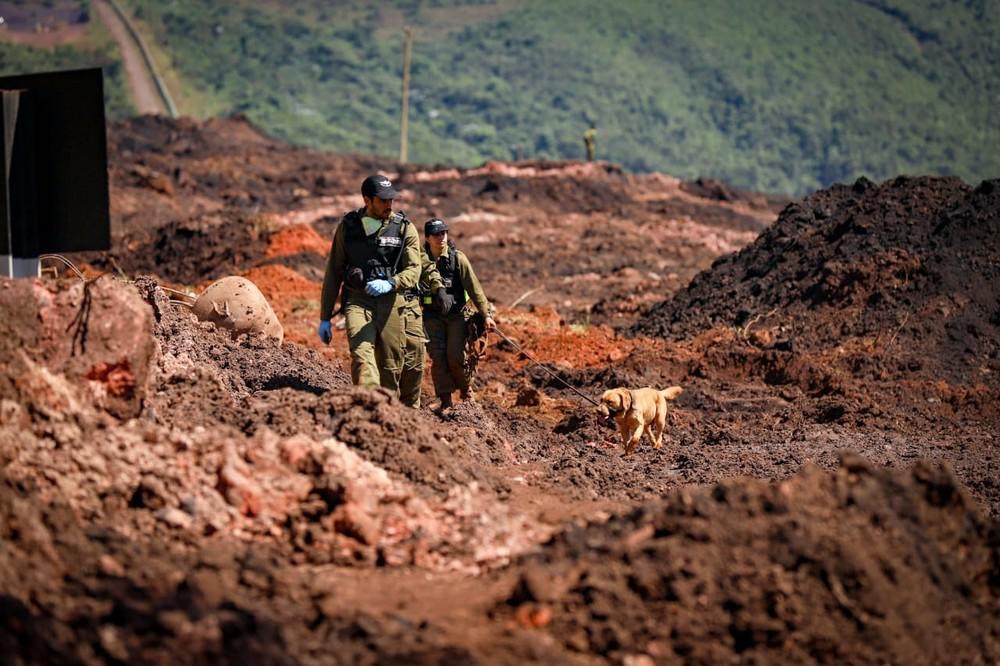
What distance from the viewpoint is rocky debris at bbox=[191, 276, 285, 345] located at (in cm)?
1285

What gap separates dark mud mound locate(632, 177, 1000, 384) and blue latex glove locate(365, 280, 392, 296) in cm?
798

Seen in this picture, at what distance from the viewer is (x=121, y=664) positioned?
5.50 m

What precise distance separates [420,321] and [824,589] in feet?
16.4

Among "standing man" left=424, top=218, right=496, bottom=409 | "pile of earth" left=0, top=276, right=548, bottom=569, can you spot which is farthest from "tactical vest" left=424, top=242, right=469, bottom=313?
"pile of earth" left=0, top=276, right=548, bottom=569

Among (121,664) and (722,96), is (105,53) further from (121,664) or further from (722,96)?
(121,664)

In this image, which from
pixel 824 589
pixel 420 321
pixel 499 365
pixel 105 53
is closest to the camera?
pixel 824 589

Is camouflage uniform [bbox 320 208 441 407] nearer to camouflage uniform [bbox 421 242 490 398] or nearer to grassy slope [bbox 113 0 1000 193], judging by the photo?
camouflage uniform [bbox 421 242 490 398]

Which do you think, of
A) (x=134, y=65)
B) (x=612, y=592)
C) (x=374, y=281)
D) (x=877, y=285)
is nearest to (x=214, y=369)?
(x=374, y=281)

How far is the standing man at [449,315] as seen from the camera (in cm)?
1190

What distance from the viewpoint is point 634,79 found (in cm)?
7988

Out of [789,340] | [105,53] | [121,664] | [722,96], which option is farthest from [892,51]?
[121,664]

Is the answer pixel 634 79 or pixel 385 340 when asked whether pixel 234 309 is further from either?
pixel 634 79

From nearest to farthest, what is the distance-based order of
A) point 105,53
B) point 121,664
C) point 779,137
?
point 121,664, point 105,53, point 779,137

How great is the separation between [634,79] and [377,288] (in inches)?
2815
